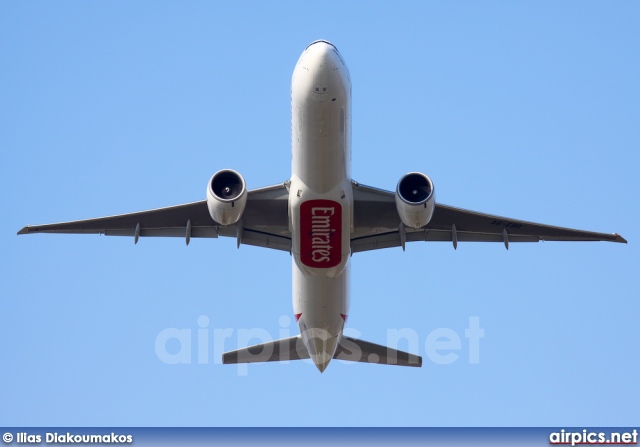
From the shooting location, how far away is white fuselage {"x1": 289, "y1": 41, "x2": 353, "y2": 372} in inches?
1230

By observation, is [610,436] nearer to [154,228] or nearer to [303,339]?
[303,339]

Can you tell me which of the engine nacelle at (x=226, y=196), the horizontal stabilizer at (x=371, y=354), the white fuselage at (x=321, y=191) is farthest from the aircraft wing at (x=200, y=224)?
the horizontal stabilizer at (x=371, y=354)

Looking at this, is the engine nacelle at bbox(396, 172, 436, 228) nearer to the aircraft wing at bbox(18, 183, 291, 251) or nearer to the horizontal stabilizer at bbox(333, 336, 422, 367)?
the aircraft wing at bbox(18, 183, 291, 251)

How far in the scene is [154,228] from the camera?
36.7 meters

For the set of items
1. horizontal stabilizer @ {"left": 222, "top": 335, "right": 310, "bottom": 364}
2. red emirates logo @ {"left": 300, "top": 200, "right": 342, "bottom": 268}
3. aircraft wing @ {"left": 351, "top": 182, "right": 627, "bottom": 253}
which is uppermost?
aircraft wing @ {"left": 351, "top": 182, "right": 627, "bottom": 253}

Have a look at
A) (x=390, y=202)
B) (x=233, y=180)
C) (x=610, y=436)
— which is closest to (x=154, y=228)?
(x=233, y=180)

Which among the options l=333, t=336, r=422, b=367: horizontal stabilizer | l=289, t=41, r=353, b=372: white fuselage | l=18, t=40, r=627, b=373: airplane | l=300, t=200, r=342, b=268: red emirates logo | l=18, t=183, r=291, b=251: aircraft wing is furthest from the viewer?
l=333, t=336, r=422, b=367: horizontal stabilizer

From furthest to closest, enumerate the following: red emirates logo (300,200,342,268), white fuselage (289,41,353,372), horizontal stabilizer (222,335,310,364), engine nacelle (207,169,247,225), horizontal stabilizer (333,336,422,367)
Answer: horizontal stabilizer (333,336,422,367) → horizontal stabilizer (222,335,310,364) → red emirates logo (300,200,342,268) → engine nacelle (207,169,247,225) → white fuselage (289,41,353,372)

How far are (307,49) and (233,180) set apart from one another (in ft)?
12.9

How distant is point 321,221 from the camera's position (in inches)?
1303

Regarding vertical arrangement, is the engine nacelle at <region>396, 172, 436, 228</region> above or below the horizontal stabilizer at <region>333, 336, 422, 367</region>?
above

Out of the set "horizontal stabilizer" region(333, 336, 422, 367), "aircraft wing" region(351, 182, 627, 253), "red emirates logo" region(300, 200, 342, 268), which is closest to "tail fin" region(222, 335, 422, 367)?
"horizontal stabilizer" region(333, 336, 422, 367)

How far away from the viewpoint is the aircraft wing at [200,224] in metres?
34.8

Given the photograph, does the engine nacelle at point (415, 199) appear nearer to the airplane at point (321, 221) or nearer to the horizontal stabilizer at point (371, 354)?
the airplane at point (321, 221)
